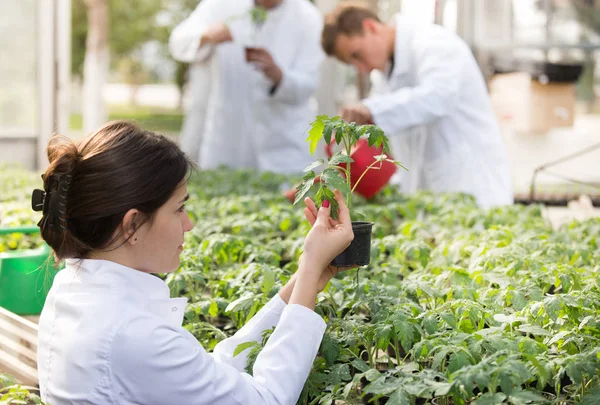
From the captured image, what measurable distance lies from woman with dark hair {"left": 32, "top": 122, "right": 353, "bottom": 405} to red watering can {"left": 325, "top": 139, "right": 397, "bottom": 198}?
4.69ft

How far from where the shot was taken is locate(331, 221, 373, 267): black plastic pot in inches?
60.5

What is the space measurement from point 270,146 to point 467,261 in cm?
314

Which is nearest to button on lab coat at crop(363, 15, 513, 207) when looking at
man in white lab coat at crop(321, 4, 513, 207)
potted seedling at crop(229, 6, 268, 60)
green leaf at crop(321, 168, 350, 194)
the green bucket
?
man in white lab coat at crop(321, 4, 513, 207)

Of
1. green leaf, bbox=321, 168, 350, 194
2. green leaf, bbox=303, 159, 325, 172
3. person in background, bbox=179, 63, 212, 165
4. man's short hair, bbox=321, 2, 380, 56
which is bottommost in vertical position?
person in background, bbox=179, 63, 212, 165

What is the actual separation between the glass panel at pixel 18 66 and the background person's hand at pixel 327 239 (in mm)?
6171

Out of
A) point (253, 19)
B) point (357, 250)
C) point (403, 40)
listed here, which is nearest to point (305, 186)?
point (357, 250)

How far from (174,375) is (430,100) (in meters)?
2.55

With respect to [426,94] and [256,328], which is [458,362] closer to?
[256,328]

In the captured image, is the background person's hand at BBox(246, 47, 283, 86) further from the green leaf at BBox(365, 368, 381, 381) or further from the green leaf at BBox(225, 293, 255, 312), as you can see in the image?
the green leaf at BBox(365, 368, 381, 381)

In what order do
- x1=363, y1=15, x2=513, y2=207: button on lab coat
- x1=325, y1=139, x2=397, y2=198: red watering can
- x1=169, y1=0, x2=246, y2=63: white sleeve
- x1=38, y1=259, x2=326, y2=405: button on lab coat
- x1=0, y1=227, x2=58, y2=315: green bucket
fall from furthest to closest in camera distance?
x1=169, y1=0, x2=246, y2=63: white sleeve < x1=363, y1=15, x2=513, y2=207: button on lab coat < x1=325, y1=139, x2=397, y2=198: red watering can < x1=0, y1=227, x2=58, y2=315: green bucket < x1=38, y1=259, x2=326, y2=405: button on lab coat

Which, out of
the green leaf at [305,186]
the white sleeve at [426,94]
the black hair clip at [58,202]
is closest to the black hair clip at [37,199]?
the black hair clip at [58,202]

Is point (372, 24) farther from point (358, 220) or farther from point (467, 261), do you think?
point (358, 220)

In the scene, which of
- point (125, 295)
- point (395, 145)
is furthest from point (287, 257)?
point (395, 145)

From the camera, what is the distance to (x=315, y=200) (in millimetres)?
1532
